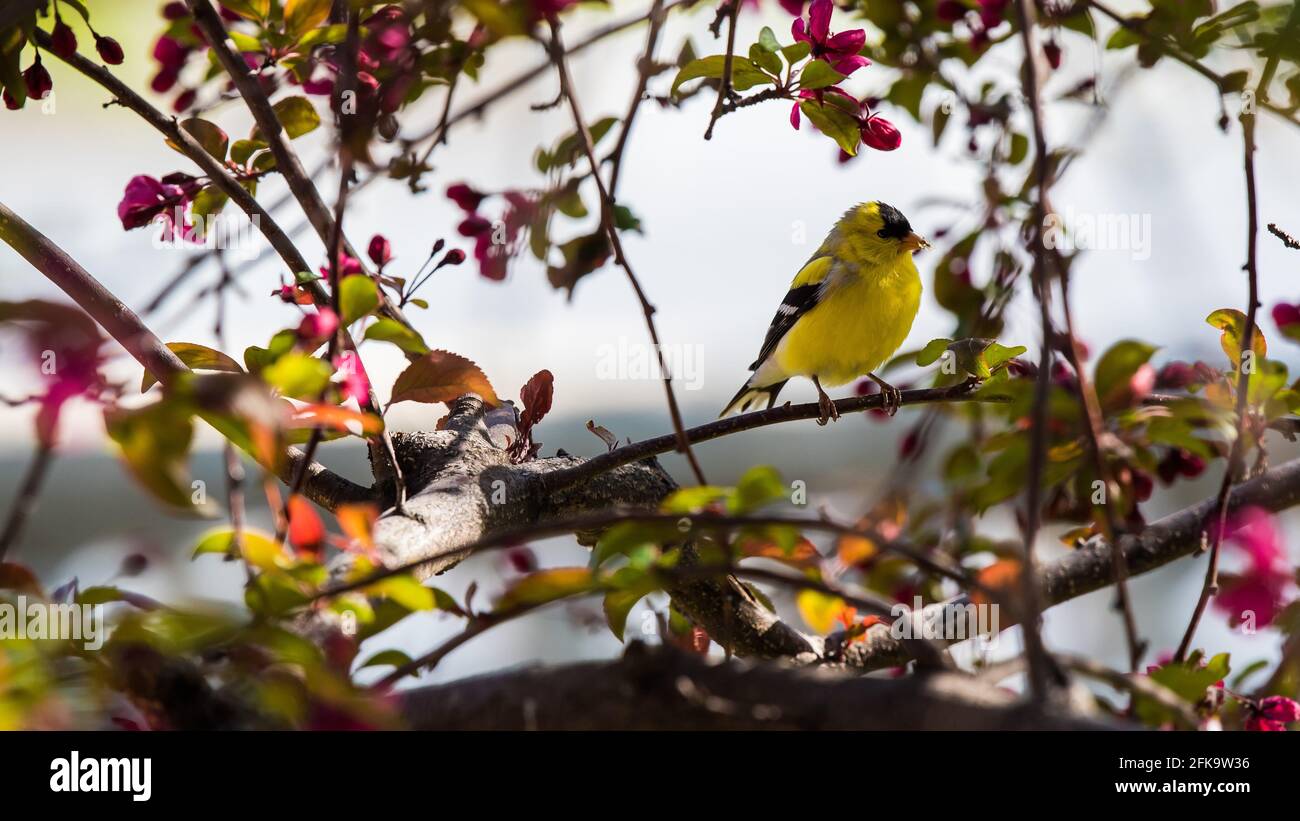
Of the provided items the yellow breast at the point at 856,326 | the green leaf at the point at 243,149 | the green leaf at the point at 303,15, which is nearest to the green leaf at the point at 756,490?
the green leaf at the point at 303,15

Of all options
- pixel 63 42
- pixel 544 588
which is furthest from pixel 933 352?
pixel 63 42

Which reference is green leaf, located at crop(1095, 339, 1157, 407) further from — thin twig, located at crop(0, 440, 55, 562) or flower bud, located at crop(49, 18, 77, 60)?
flower bud, located at crop(49, 18, 77, 60)

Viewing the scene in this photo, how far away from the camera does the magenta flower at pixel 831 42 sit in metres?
1.47

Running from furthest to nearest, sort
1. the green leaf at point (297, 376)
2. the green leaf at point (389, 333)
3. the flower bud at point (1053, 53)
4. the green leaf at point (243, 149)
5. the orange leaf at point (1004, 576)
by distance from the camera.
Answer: the flower bud at point (1053, 53), the green leaf at point (243, 149), the green leaf at point (389, 333), the orange leaf at point (1004, 576), the green leaf at point (297, 376)

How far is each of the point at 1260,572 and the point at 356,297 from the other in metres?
0.97

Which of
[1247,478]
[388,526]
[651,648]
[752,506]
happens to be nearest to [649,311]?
[752,506]

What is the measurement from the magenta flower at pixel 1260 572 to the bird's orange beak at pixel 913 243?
2008 millimetres

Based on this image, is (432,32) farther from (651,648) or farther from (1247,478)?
(1247,478)

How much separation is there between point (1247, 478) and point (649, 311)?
1.04 metres

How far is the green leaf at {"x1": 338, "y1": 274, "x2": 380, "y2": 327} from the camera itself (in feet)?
3.23

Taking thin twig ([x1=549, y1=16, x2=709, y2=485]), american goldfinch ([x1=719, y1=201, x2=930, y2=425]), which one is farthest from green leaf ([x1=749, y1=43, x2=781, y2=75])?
american goldfinch ([x1=719, y1=201, x2=930, y2=425])

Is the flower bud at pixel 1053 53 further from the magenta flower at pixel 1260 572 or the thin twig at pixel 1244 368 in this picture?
the magenta flower at pixel 1260 572

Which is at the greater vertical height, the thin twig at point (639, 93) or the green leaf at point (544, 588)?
the thin twig at point (639, 93)
